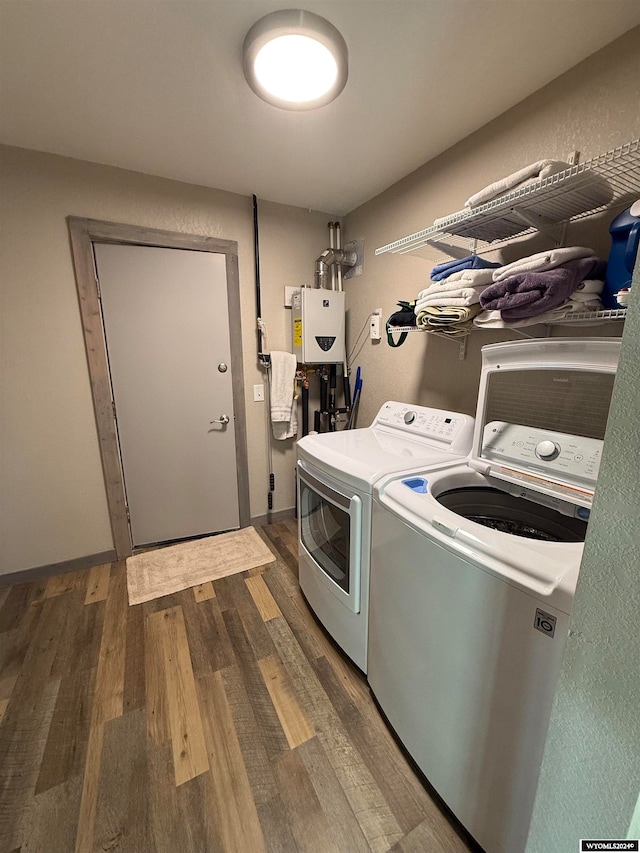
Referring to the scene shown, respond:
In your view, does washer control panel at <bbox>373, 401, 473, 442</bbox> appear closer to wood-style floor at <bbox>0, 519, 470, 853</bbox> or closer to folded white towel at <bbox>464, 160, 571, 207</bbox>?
folded white towel at <bbox>464, 160, 571, 207</bbox>

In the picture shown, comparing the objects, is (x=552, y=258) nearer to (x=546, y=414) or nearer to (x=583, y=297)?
(x=583, y=297)

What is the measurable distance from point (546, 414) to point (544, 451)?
0.57ft

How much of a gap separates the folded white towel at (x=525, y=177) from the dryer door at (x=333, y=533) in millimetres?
1167

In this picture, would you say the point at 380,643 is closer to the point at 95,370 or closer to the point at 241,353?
the point at 241,353

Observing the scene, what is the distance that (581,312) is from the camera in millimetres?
1003

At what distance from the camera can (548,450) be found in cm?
104

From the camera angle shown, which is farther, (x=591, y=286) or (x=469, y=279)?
(x=469, y=279)

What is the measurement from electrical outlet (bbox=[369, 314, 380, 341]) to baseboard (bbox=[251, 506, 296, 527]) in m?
1.61

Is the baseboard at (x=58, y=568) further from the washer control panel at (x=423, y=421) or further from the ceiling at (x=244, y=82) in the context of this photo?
the ceiling at (x=244, y=82)

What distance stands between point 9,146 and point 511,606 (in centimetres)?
→ 295

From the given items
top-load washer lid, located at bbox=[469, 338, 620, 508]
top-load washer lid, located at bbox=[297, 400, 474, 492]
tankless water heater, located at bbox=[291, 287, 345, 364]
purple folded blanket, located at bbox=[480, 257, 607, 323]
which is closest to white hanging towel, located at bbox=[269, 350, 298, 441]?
tankless water heater, located at bbox=[291, 287, 345, 364]

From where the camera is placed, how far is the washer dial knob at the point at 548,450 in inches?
40.6

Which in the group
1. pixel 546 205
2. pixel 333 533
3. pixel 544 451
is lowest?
pixel 333 533

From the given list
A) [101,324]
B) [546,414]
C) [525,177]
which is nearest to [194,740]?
[546,414]
